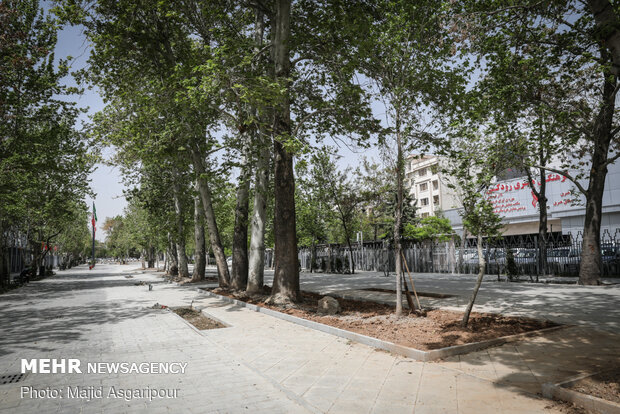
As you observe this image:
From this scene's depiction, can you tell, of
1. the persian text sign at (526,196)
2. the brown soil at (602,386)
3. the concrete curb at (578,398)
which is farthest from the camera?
the persian text sign at (526,196)

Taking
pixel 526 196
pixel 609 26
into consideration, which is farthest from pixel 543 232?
pixel 609 26

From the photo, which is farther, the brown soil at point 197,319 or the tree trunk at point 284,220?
the tree trunk at point 284,220

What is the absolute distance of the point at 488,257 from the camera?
72.0ft

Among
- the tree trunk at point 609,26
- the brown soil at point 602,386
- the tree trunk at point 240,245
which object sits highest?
the tree trunk at point 609,26

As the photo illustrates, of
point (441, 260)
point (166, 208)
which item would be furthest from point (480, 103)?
point (166, 208)

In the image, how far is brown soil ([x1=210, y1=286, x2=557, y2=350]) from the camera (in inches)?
262

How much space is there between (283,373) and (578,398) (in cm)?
339

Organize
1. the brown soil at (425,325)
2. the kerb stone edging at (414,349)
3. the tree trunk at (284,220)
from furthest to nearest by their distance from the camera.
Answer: the tree trunk at (284,220)
the brown soil at (425,325)
the kerb stone edging at (414,349)

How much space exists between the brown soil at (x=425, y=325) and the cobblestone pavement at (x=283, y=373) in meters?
0.55

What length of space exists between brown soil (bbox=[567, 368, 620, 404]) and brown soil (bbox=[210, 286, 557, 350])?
2053 millimetres

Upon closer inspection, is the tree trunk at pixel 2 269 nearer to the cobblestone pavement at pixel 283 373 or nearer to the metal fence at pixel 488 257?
the cobblestone pavement at pixel 283 373

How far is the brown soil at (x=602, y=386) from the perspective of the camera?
3992 millimetres

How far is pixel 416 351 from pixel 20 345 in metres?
7.32

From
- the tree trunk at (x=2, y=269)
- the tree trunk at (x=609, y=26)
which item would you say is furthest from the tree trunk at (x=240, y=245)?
the tree trunk at (x=2, y=269)
